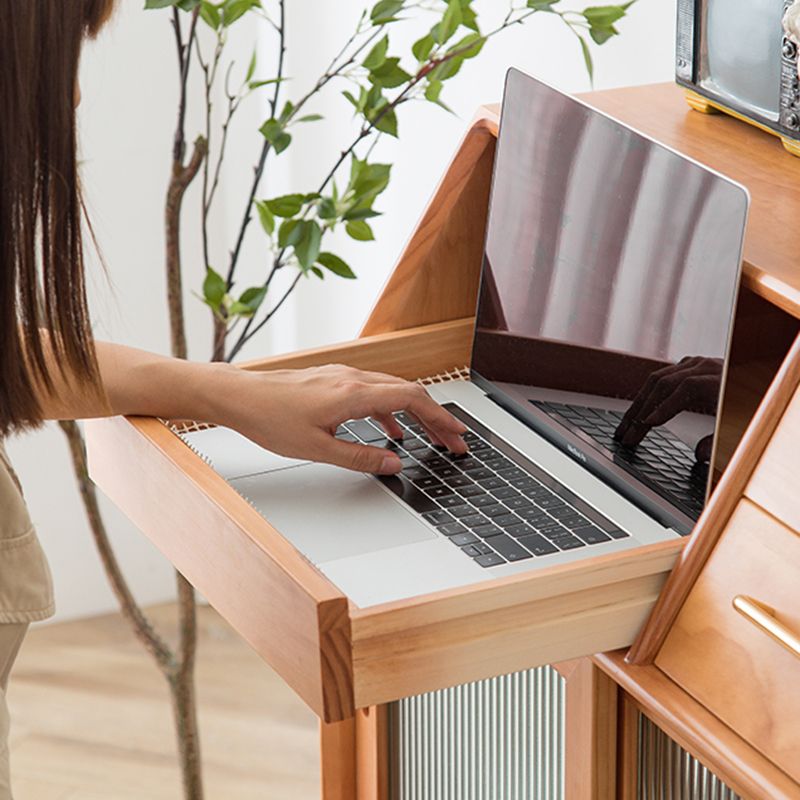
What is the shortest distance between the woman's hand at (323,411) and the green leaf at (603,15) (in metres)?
0.41

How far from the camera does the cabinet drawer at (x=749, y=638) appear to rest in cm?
86

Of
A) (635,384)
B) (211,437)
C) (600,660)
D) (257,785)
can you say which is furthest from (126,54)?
(600,660)

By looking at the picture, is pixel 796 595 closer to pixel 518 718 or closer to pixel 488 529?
pixel 488 529

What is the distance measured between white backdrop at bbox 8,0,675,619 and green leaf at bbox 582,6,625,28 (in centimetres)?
68

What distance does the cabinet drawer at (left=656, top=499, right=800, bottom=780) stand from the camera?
861mm

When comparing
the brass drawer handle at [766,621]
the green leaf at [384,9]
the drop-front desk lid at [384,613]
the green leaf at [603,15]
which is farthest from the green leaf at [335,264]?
the brass drawer handle at [766,621]

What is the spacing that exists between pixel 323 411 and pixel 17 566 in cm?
25

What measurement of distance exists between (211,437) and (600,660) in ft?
1.33

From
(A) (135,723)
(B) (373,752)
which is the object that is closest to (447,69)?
(B) (373,752)

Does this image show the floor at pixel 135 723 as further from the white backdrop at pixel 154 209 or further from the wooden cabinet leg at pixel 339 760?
the wooden cabinet leg at pixel 339 760

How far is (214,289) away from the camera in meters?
1.54

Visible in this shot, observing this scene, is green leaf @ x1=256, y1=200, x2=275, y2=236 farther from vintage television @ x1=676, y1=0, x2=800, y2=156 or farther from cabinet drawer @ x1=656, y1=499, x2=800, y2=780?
cabinet drawer @ x1=656, y1=499, x2=800, y2=780

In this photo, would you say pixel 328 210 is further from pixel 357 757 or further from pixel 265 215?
pixel 357 757

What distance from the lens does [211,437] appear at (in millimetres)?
1215
